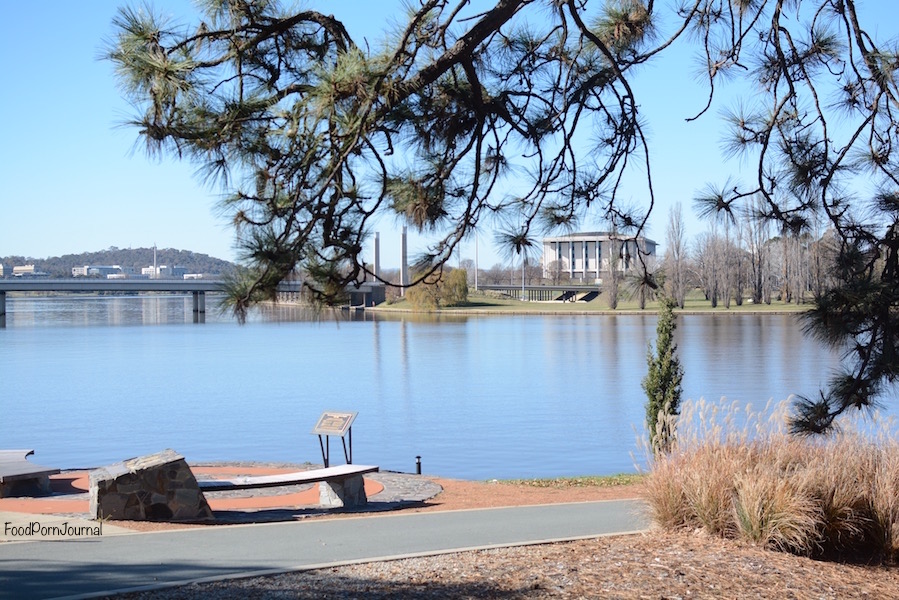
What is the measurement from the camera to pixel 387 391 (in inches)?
1396

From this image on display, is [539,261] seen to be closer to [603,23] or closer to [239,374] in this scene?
[603,23]

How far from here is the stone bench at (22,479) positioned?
1212 centimetres

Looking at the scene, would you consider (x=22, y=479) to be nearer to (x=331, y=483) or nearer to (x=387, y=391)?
(x=331, y=483)

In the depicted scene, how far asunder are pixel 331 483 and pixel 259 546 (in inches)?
170

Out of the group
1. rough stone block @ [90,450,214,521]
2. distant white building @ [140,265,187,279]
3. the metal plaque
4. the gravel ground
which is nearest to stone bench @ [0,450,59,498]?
rough stone block @ [90,450,214,521]

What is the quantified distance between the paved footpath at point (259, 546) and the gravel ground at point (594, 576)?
380 millimetres

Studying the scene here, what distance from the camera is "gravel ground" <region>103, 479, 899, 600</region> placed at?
18.3ft

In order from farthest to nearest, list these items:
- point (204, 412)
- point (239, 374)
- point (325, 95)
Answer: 1. point (239, 374)
2. point (204, 412)
3. point (325, 95)

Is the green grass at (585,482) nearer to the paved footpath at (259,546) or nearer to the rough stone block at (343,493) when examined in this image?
the rough stone block at (343,493)

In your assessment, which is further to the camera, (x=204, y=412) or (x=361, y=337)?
(x=361, y=337)

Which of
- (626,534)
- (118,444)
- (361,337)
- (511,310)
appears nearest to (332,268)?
(626,534)

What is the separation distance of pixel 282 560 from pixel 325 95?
11.5 ft

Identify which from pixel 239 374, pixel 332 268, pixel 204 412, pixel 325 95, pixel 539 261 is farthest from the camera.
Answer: pixel 239 374

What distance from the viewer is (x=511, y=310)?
313ft
